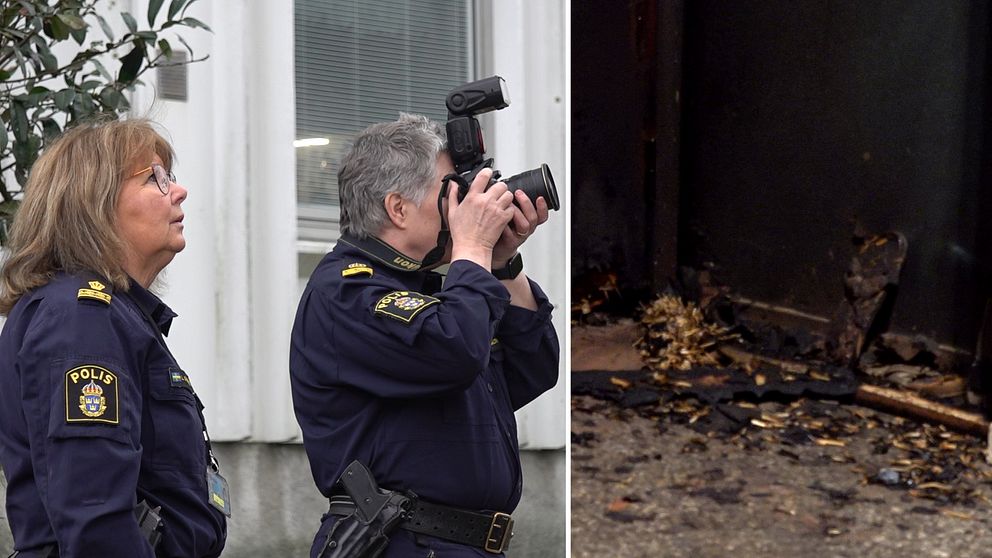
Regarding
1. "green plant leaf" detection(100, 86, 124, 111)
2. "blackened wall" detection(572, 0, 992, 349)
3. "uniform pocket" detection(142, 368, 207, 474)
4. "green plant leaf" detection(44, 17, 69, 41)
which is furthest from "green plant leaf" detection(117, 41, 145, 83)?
"uniform pocket" detection(142, 368, 207, 474)

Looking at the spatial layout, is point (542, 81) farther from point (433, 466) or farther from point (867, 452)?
A: point (433, 466)

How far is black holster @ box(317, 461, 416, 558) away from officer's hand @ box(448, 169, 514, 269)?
0.41 m

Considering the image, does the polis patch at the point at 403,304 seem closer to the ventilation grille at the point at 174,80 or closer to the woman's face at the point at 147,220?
the woman's face at the point at 147,220

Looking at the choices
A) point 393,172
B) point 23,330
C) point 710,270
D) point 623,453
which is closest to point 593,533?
point 623,453

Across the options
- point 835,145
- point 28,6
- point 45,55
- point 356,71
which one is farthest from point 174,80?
point 835,145

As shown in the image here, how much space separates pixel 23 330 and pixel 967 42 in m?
2.19

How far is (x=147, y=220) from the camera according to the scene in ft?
6.07

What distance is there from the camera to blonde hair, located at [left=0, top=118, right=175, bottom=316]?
1.78 m

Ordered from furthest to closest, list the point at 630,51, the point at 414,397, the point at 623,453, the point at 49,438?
the point at 623,453 < the point at 630,51 < the point at 414,397 < the point at 49,438

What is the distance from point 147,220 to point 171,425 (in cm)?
30

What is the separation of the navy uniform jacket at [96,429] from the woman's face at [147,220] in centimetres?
6

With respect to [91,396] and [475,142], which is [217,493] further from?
[475,142]

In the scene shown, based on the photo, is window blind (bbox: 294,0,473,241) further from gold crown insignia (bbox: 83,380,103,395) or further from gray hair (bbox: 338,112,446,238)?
gold crown insignia (bbox: 83,380,103,395)

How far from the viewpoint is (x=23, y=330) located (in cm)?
174
